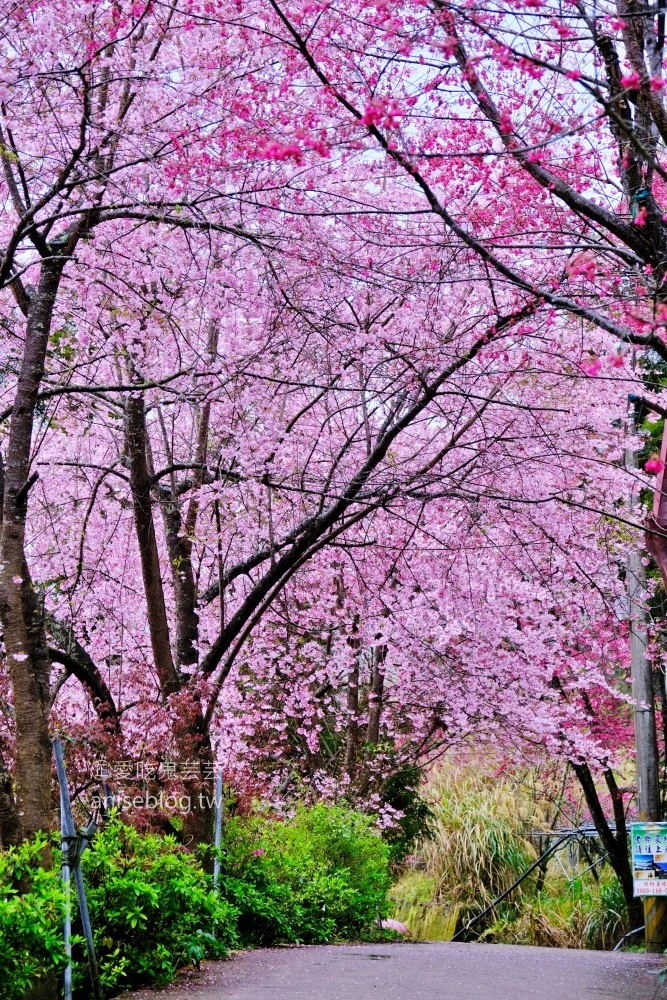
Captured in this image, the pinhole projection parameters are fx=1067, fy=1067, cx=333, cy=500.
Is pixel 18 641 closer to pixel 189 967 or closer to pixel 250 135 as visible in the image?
pixel 189 967

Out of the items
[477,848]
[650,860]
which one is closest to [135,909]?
[650,860]

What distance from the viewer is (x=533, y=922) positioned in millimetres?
14711

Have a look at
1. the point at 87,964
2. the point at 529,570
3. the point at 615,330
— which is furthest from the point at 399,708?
the point at 615,330

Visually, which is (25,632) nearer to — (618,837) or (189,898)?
(189,898)

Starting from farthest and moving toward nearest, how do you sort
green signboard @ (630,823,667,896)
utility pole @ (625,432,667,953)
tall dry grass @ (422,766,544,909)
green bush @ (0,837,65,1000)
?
tall dry grass @ (422,766,544,909)
utility pole @ (625,432,667,953)
green signboard @ (630,823,667,896)
green bush @ (0,837,65,1000)

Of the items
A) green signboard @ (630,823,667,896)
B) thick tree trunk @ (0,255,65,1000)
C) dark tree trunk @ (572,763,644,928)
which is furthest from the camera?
dark tree trunk @ (572,763,644,928)

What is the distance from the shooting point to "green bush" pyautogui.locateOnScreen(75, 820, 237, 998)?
241 inches

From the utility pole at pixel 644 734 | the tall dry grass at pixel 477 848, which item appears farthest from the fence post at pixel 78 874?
the tall dry grass at pixel 477 848

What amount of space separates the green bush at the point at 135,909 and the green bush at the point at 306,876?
2.17 m

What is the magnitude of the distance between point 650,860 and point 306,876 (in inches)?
135

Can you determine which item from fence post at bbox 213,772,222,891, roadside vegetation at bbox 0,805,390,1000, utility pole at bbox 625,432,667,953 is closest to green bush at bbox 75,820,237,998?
roadside vegetation at bbox 0,805,390,1000

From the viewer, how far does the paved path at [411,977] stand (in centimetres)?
646

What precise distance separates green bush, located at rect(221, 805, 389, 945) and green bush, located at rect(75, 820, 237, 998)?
2165 mm

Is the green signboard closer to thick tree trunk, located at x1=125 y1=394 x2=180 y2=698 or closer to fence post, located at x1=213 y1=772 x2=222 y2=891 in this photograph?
fence post, located at x1=213 y1=772 x2=222 y2=891
